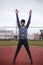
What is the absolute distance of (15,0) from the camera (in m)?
14.1

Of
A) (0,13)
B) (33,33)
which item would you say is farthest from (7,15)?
(33,33)

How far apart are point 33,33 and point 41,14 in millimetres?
1987

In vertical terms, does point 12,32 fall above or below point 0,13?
below

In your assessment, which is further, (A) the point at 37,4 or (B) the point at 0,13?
(B) the point at 0,13

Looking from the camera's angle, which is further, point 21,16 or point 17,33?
point 21,16

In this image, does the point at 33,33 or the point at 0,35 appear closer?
the point at 33,33

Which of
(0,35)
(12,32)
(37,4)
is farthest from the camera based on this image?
(0,35)

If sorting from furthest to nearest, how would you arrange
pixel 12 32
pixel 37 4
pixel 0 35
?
pixel 0 35 < pixel 12 32 < pixel 37 4

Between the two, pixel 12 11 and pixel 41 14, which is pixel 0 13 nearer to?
pixel 12 11

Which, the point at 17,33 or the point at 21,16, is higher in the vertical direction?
the point at 21,16

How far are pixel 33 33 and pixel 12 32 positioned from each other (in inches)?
55.0

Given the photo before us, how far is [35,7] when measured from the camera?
14.4 meters

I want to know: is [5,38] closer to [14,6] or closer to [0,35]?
[0,35]

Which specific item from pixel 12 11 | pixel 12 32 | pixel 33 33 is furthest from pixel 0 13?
pixel 33 33
